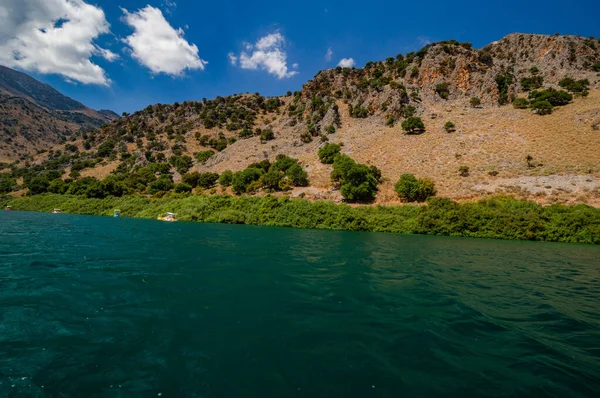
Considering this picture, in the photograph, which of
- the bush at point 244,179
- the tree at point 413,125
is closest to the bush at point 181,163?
the bush at point 244,179

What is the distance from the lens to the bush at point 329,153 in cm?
6972

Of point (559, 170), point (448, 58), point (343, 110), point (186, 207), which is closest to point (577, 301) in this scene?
point (559, 170)

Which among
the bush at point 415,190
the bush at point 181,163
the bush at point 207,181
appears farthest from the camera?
the bush at point 181,163

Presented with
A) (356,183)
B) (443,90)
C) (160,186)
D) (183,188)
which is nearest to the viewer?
(356,183)

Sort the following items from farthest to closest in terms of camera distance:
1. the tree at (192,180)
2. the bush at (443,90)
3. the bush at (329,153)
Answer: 1. the bush at (443,90)
2. the tree at (192,180)
3. the bush at (329,153)

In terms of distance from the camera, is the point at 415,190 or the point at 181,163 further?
the point at 181,163

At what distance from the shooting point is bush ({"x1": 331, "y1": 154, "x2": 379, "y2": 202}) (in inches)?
1983

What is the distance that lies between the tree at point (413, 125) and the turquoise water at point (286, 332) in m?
66.3

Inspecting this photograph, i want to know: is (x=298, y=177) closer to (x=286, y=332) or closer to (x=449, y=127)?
(x=449, y=127)

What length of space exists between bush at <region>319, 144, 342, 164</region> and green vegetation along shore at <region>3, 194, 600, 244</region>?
26.3 m

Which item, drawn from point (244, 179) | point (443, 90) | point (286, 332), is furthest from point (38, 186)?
point (443, 90)

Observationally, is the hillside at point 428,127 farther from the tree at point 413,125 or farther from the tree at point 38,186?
the tree at point 38,186

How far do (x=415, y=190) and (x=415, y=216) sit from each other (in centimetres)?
938

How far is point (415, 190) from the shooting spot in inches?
1861
